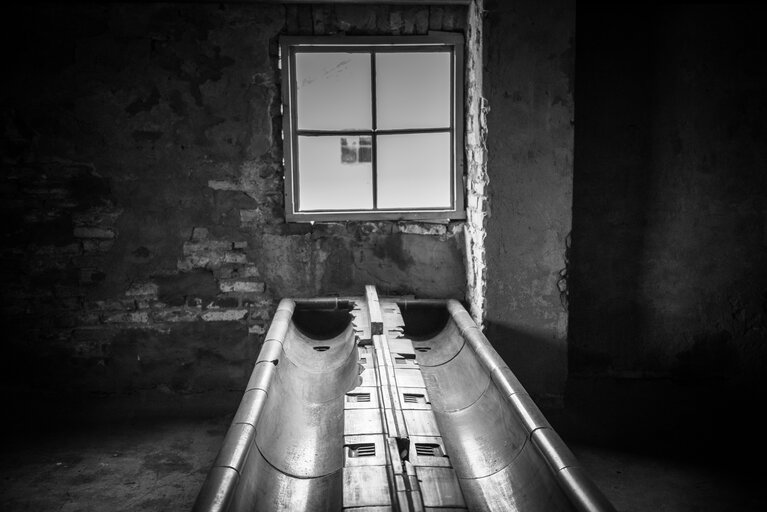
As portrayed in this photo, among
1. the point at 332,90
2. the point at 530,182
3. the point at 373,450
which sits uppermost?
the point at 332,90

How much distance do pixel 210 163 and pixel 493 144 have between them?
1573mm

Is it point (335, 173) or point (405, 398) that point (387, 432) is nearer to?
point (405, 398)

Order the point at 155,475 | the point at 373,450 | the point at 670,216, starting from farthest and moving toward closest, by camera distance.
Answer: the point at 670,216
the point at 155,475
the point at 373,450

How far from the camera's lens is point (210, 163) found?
11.4 feet

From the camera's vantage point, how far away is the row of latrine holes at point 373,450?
6.66 ft

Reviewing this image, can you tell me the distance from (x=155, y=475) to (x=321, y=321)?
1169 mm

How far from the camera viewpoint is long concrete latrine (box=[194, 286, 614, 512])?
183cm

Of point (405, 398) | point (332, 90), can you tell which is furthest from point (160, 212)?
point (405, 398)

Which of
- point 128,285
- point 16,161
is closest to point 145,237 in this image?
point 128,285

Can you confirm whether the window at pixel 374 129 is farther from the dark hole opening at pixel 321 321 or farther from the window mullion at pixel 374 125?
the dark hole opening at pixel 321 321

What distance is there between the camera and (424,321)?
3.54m

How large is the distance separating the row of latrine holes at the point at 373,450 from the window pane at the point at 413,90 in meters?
2.02

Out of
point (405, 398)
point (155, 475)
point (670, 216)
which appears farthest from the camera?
point (670, 216)

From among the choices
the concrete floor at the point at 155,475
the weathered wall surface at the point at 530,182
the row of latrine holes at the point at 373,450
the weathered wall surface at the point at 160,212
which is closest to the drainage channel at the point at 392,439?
the row of latrine holes at the point at 373,450
